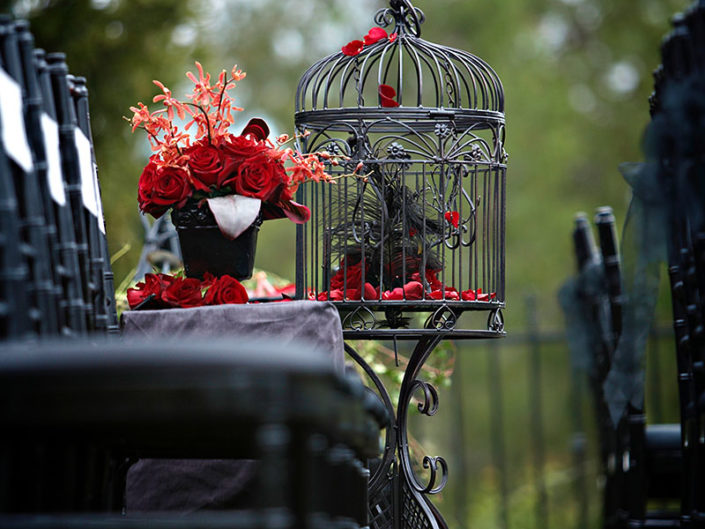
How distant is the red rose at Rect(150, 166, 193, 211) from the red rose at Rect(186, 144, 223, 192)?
24mm

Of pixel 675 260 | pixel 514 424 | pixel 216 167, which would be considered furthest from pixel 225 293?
pixel 514 424

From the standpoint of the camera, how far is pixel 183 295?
221 cm

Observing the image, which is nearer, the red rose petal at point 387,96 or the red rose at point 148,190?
the red rose at point 148,190

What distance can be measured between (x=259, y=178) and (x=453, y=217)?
63cm

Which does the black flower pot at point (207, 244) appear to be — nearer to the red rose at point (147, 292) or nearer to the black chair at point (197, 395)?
the red rose at point (147, 292)

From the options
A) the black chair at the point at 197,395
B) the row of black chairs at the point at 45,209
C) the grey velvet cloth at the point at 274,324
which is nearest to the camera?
the black chair at the point at 197,395

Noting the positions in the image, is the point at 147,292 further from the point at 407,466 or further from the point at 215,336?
the point at 407,466

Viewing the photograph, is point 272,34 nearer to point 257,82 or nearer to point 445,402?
point 257,82

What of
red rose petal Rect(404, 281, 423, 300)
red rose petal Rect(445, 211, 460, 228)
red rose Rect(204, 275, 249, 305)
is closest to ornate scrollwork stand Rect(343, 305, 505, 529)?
red rose petal Rect(404, 281, 423, 300)

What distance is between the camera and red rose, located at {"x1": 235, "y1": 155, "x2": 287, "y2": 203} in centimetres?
227

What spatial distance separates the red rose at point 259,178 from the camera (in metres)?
2.27

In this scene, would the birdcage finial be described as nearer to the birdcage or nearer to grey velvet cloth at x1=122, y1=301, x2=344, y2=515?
the birdcage

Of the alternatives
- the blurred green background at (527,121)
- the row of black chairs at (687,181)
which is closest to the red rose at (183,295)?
the row of black chairs at (687,181)

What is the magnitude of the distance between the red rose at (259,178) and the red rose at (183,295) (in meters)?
0.26
